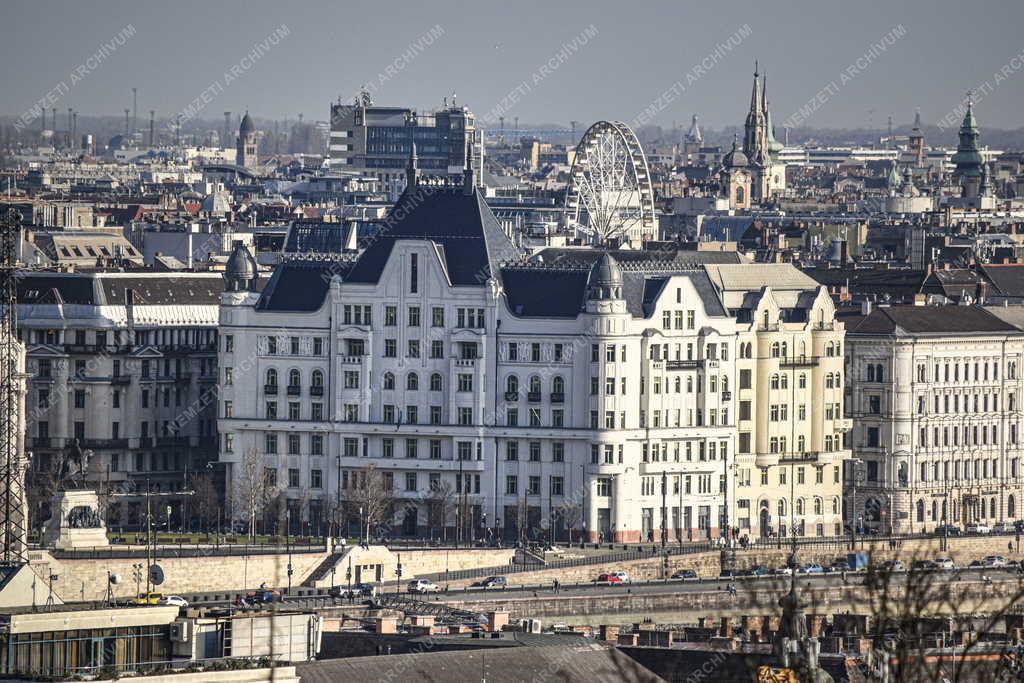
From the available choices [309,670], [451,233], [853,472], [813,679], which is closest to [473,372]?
[451,233]

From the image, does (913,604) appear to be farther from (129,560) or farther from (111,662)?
(129,560)

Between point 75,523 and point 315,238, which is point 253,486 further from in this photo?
point 315,238

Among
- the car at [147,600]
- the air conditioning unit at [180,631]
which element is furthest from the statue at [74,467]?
the air conditioning unit at [180,631]

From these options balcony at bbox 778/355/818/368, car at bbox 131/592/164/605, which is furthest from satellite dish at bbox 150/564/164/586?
balcony at bbox 778/355/818/368

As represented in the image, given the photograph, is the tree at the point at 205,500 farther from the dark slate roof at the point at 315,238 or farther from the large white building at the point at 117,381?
the dark slate roof at the point at 315,238

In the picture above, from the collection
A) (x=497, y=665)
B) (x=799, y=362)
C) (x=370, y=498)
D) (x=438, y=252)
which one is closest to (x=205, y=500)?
(x=370, y=498)

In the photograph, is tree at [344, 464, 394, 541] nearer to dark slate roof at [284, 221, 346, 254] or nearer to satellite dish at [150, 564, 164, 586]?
satellite dish at [150, 564, 164, 586]
